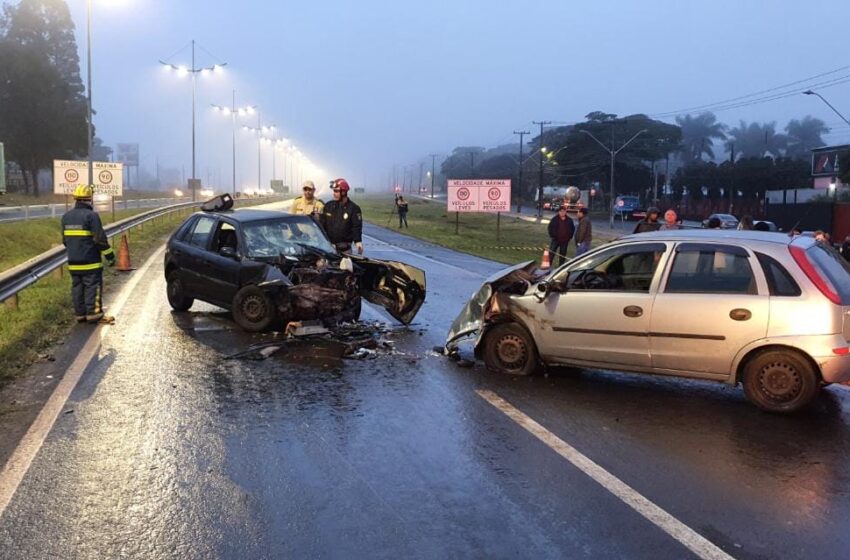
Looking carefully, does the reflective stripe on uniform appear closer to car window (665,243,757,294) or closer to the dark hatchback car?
the dark hatchback car

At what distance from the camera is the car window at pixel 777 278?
6.06 m

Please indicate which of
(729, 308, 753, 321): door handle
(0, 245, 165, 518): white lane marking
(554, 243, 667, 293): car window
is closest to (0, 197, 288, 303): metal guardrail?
(0, 245, 165, 518): white lane marking

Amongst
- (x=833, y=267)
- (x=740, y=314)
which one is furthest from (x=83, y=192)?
(x=833, y=267)

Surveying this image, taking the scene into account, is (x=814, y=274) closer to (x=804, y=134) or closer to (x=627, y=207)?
(x=627, y=207)

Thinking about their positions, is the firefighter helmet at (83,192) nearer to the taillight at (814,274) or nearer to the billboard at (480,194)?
the taillight at (814,274)

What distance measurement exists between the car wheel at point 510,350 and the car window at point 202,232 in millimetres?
4940

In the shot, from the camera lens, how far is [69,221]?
995cm

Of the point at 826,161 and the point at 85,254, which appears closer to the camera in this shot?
the point at 85,254

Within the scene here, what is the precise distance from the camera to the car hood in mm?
7637

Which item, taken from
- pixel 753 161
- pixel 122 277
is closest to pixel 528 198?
pixel 753 161

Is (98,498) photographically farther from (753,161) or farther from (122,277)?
(753,161)

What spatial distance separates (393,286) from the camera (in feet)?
33.7

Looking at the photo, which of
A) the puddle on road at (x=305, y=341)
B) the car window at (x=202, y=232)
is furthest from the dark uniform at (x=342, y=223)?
the puddle on road at (x=305, y=341)

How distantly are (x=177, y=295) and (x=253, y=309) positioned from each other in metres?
2.17
